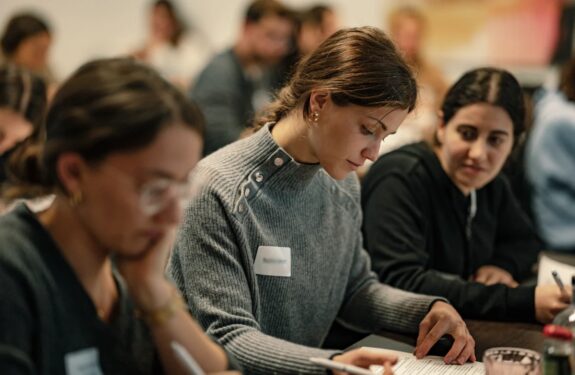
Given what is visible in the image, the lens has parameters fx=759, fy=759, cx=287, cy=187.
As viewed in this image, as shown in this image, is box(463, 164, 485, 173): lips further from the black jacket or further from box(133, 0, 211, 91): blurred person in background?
box(133, 0, 211, 91): blurred person in background

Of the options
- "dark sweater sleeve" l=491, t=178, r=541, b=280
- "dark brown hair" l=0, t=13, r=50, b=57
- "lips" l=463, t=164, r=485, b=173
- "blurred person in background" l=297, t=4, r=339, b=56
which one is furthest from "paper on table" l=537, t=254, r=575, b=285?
"dark brown hair" l=0, t=13, r=50, b=57

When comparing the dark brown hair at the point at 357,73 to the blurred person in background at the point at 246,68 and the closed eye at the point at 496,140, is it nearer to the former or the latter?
the closed eye at the point at 496,140

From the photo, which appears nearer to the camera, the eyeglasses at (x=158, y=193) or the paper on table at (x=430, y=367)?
the eyeglasses at (x=158, y=193)

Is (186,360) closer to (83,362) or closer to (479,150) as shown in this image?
(83,362)

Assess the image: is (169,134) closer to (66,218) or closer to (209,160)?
(66,218)

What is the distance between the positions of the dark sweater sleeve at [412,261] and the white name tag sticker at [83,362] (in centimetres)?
93

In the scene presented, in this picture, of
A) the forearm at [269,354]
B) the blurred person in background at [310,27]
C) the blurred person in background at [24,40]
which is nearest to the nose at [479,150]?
the forearm at [269,354]

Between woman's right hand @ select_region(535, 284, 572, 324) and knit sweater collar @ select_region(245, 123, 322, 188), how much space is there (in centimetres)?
62

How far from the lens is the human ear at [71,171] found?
951 millimetres

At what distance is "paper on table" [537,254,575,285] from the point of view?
1988 millimetres

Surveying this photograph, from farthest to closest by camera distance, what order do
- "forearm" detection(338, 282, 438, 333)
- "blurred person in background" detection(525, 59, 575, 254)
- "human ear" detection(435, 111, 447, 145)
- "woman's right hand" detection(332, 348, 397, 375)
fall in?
"blurred person in background" detection(525, 59, 575, 254), "human ear" detection(435, 111, 447, 145), "forearm" detection(338, 282, 438, 333), "woman's right hand" detection(332, 348, 397, 375)

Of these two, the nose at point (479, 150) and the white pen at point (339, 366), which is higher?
the nose at point (479, 150)

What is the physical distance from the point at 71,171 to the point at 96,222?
7 centimetres

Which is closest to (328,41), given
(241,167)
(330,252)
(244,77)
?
(241,167)
